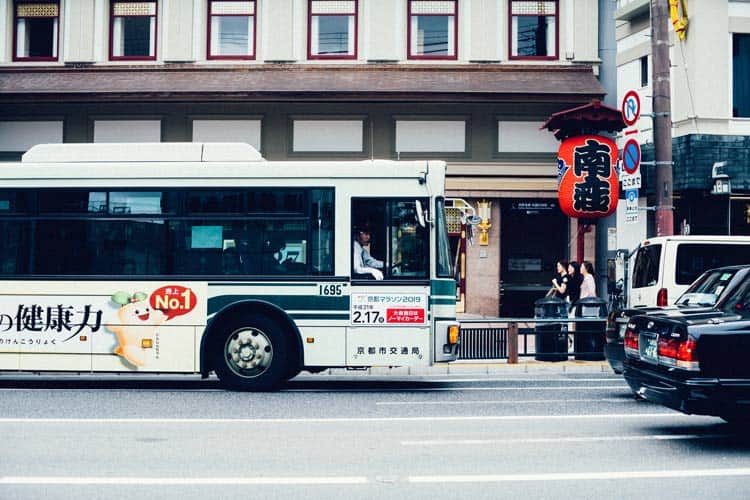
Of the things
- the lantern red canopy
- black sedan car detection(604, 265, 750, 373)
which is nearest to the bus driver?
black sedan car detection(604, 265, 750, 373)

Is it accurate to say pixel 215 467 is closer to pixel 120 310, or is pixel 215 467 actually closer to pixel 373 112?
pixel 120 310

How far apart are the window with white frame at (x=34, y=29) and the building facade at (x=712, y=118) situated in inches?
630

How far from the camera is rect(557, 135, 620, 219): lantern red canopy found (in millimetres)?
20703

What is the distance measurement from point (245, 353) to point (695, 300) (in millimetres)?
5827

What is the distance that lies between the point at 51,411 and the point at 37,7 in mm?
17822

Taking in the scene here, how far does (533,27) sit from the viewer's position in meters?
→ 24.8

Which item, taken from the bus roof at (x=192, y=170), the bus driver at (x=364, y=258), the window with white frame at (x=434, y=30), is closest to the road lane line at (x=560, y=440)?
the bus driver at (x=364, y=258)

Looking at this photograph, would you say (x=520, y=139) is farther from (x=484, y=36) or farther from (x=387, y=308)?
(x=387, y=308)

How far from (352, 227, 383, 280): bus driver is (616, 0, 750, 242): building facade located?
13.1 metres

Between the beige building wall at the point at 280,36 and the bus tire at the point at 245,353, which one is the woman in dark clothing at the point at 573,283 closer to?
the bus tire at the point at 245,353

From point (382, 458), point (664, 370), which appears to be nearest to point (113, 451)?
point (382, 458)

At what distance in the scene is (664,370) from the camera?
8.49 metres

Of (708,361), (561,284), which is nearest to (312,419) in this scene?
(708,361)

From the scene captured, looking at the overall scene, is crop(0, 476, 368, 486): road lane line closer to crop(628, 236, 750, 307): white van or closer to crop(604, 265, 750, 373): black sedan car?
crop(604, 265, 750, 373): black sedan car
